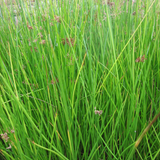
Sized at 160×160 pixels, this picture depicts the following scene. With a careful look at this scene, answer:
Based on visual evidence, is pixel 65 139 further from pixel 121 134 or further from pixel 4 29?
pixel 4 29

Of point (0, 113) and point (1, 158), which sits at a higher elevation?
point (0, 113)

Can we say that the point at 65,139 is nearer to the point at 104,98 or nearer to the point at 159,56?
the point at 104,98

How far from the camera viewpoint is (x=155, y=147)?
2.26 ft

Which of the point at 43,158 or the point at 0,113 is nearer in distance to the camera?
the point at 0,113

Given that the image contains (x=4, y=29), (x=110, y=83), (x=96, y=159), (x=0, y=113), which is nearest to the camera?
(x=0, y=113)

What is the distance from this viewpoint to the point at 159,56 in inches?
35.0

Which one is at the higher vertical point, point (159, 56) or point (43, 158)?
point (159, 56)

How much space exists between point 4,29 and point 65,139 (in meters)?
1.60

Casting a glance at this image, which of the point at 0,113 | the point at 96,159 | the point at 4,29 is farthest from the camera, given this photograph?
the point at 4,29

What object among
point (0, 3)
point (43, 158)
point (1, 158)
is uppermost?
point (0, 3)

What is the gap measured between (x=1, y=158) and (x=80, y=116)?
1.56ft

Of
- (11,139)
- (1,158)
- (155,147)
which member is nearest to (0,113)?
(11,139)

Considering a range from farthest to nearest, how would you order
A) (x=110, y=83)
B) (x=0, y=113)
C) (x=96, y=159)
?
1. (x=110, y=83)
2. (x=96, y=159)
3. (x=0, y=113)

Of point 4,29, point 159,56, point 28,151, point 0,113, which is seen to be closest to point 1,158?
point 28,151
